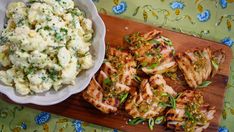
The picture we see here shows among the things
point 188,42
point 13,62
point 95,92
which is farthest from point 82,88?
point 188,42

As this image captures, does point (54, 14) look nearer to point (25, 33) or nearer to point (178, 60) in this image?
point (25, 33)

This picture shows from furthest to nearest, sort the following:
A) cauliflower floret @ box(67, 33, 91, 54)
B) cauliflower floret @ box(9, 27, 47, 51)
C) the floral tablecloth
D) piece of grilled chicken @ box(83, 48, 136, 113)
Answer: the floral tablecloth, piece of grilled chicken @ box(83, 48, 136, 113), cauliflower floret @ box(67, 33, 91, 54), cauliflower floret @ box(9, 27, 47, 51)

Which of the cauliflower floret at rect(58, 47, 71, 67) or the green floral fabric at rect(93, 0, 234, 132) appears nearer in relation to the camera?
the cauliflower floret at rect(58, 47, 71, 67)

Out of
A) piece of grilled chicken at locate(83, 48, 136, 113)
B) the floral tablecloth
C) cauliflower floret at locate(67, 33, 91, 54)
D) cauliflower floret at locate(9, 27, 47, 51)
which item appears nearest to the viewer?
cauliflower floret at locate(9, 27, 47, 51)

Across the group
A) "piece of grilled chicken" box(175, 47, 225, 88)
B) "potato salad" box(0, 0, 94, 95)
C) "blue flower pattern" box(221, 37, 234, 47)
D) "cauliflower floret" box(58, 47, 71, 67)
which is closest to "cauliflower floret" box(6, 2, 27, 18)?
"potato salad" box(0, 0, 94, 95)

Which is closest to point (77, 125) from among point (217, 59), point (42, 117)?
point (42, 117)

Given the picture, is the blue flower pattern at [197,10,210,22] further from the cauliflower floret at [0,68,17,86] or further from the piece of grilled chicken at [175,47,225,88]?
the cauliflower floret at [0,68,17,86]

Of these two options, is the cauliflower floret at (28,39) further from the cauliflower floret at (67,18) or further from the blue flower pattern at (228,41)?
the blue flower pattern at (228,41)
